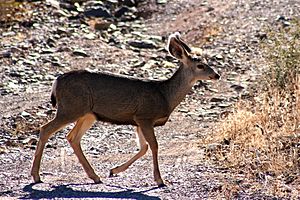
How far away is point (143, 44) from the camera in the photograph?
89.7ft

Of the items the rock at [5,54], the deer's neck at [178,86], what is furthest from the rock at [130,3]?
the deer's neck at [178,86]

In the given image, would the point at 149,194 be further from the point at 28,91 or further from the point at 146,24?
the point at 146,24

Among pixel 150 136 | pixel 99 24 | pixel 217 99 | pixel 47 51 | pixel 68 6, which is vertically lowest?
pixel 68 6

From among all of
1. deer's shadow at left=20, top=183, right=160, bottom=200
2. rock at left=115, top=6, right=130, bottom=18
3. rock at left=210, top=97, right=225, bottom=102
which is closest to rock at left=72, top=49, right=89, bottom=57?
rock at left=115, top=6, right=130, bottom=18

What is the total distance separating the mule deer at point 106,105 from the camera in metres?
13.5

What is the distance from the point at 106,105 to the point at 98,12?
60.3 feet

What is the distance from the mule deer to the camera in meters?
13.5

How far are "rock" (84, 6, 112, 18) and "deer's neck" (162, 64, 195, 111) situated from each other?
1714cm

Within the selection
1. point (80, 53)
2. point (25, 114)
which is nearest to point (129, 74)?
point (80, 53)

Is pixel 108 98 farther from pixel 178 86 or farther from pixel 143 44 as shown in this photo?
pixel 143 44

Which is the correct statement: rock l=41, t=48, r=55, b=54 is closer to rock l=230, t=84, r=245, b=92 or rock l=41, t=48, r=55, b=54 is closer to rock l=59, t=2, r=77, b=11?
rock l=59, t=2, r=77, b=11

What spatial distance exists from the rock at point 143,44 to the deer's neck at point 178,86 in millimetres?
12638

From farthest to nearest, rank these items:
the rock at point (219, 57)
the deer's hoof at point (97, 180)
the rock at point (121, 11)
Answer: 1. the rock at point (121, 11)
2. the rock at point (219, 57)
3. the deer's hoof at point (97, 180)

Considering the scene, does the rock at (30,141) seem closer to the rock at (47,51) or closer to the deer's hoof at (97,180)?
the deer's hoof at (97,180)
